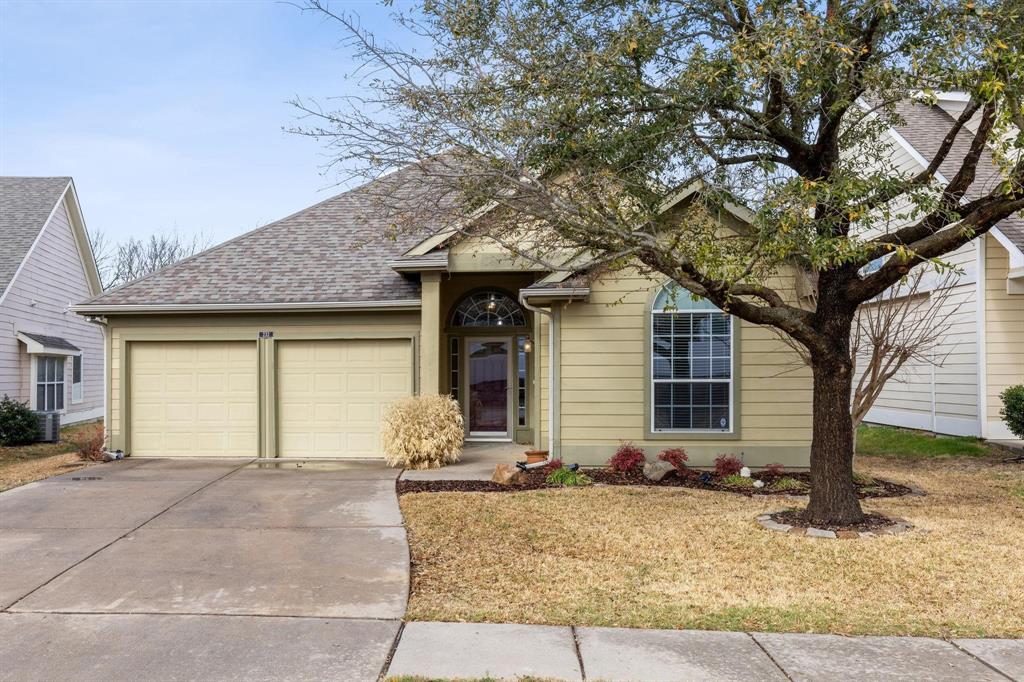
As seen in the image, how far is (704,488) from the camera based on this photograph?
10055mm

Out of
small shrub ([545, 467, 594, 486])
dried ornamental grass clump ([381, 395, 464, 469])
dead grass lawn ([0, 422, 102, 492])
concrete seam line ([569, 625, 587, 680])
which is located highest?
dried ornamental grass clump ([381, 395, 464, 469])

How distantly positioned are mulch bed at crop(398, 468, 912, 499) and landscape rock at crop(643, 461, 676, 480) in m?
0.07

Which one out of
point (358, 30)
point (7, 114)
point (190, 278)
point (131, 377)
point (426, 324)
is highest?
point (7, 114)

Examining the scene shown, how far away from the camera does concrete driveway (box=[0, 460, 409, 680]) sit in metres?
4.43

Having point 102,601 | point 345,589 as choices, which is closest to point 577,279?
point 345,589

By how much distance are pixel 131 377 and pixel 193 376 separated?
1.06 meters

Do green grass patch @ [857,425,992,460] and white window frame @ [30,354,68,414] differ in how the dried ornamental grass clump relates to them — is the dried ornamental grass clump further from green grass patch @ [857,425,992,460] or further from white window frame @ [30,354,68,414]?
white window frame @ [30,354,68,414]

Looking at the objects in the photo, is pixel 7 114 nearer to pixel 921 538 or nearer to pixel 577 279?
pixel 577 279

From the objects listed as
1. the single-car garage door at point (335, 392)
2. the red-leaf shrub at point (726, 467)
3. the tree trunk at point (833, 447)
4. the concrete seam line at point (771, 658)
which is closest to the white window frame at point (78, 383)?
the single-car garage door at point (335, 392)

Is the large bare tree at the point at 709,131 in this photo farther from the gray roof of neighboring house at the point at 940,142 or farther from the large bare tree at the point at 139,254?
the large bare tree at the point at 139,254

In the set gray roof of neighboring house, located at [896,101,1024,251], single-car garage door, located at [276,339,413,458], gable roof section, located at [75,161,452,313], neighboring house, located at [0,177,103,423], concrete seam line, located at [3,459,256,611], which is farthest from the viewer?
neighboring house, located at [0,177,103,423]

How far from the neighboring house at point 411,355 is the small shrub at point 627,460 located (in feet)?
1.41

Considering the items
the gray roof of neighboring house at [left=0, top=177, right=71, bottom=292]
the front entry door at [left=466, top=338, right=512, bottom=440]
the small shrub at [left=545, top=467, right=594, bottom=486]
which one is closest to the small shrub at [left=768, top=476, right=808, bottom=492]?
the small shrub at [left=545, top=467, right=594, bottom=486]

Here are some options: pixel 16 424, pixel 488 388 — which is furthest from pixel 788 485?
pixel 16 424
